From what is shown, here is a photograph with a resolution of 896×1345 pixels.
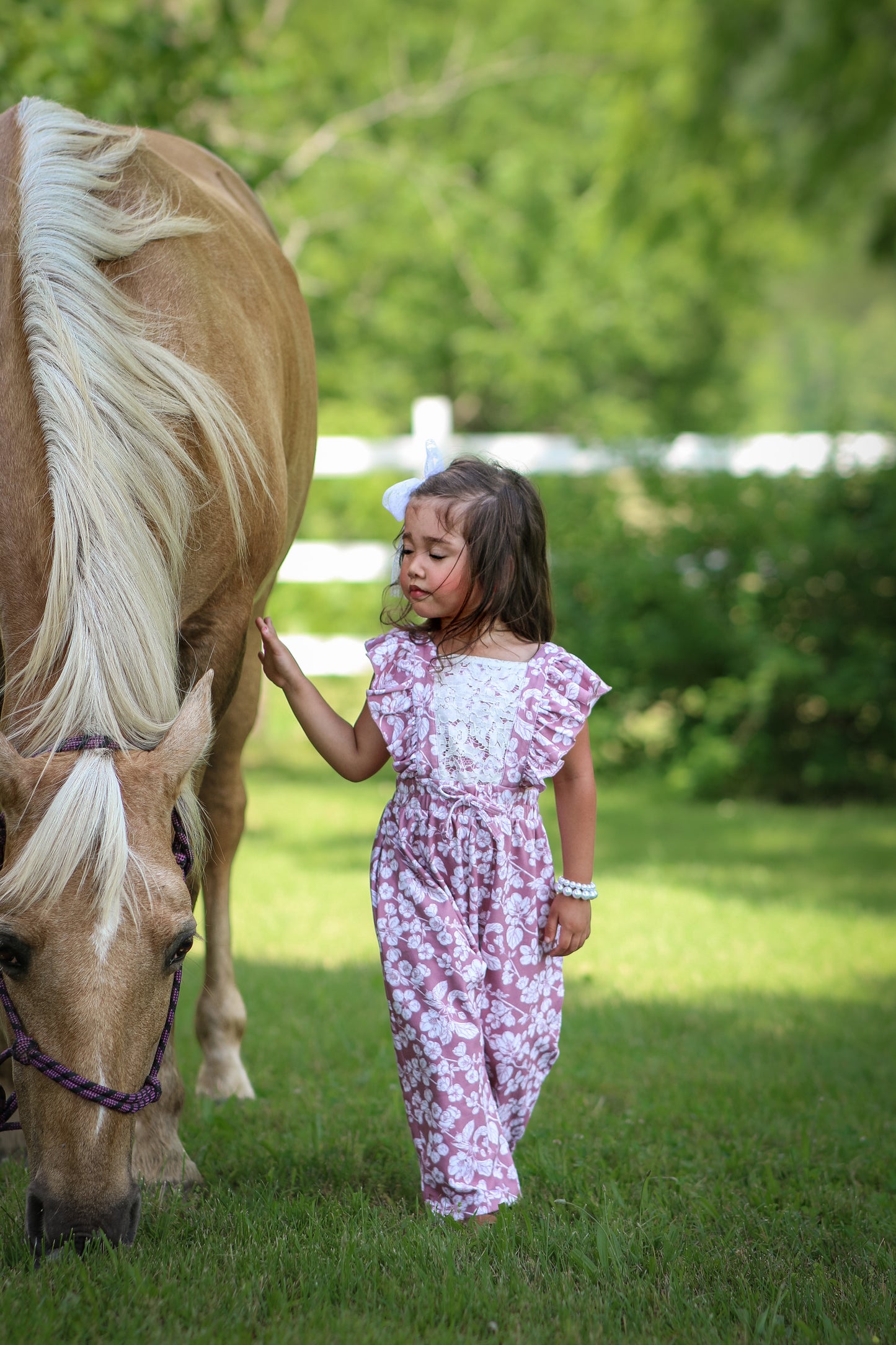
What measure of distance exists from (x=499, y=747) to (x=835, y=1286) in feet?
3.89

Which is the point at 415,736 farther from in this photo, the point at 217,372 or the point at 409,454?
the point at 409,454

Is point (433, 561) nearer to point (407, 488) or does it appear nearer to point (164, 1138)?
point (407, 488)

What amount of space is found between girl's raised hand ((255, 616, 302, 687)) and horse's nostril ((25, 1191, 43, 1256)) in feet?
3.67

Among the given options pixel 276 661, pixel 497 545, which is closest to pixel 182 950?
pixel 276 661

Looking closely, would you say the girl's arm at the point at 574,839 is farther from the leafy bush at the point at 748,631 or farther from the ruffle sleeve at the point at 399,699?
the leafy bush at the point at 748,631

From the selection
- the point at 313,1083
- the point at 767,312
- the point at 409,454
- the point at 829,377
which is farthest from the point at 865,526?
the point at 829,377

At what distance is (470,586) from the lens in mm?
2801

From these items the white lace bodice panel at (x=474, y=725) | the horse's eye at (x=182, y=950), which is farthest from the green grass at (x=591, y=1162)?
the white lace bodice panel at (x=474, y=725)

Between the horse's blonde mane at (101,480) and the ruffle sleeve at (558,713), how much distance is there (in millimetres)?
721

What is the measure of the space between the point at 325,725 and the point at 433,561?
43cm

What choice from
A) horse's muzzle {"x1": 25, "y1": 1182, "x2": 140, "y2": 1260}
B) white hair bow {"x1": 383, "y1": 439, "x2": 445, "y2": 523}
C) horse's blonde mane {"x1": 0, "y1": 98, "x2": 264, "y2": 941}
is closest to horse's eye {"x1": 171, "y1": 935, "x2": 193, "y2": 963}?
horse's blonde mane {"x1": 0, "y1": 98, "x2": 264, "y2": 941}

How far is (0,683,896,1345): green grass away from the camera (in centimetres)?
224

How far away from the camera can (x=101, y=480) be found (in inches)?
98.0

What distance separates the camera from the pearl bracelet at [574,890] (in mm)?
2787
